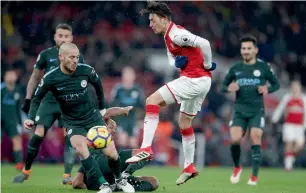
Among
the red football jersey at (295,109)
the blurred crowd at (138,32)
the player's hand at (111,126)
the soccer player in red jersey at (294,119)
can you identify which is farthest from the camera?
the blurred crowd at (138,32)

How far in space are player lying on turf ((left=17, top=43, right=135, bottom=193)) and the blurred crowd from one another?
11.4 metres

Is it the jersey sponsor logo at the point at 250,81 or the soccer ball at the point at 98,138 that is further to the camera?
the jersey sponsor logo at the point at 250,81

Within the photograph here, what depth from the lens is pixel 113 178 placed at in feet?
29.4

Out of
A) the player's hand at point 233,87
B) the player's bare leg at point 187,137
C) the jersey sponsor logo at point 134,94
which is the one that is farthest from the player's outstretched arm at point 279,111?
the player's bare leg at point 187,137

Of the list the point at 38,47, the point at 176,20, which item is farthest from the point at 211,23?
the point at 38,47

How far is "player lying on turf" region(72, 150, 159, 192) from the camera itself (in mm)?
8944

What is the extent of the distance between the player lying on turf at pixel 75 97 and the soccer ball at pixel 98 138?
30 centimetres

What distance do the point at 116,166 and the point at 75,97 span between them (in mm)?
1073

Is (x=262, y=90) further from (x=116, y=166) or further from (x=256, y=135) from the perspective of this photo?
(x=116, y=166)

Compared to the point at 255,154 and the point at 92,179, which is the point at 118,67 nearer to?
the point at 255,154

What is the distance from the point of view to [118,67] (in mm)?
21500

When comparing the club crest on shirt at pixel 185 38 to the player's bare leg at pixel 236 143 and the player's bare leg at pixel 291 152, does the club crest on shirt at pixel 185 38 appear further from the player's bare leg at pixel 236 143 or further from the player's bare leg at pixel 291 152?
the player's bare leg at pixel 291 152

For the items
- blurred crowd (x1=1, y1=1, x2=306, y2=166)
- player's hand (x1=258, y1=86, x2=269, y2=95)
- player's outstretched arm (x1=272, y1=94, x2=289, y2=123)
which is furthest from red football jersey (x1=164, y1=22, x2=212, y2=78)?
blurred crowd (x1=1, y1=1, x2=306, y2=166)

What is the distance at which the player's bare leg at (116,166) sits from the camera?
868 cm
